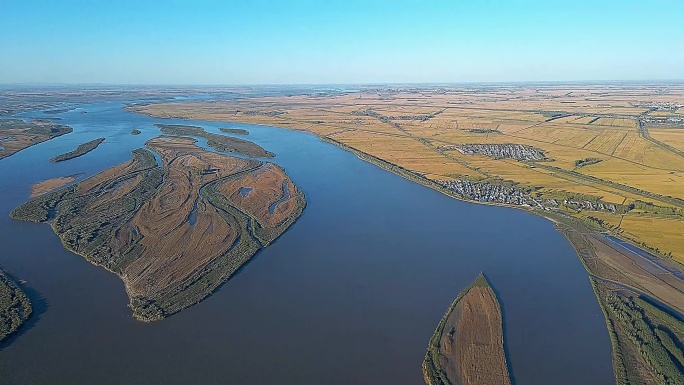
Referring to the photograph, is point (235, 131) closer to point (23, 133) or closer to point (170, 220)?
point (23, 133)

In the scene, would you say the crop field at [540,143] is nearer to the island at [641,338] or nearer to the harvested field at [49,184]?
the island at [641,338]

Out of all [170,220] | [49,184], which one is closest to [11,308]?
[170,220]

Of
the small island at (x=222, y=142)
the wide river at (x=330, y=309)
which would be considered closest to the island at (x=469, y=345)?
the wide river at (x=330, y=309)

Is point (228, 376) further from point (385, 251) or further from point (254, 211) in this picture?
point (254, 211)

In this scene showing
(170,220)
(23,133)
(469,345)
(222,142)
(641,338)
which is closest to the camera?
(469,345)

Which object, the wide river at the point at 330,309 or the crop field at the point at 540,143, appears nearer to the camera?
the wide river at the point at 330,309

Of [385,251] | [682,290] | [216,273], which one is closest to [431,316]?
[385,251]
